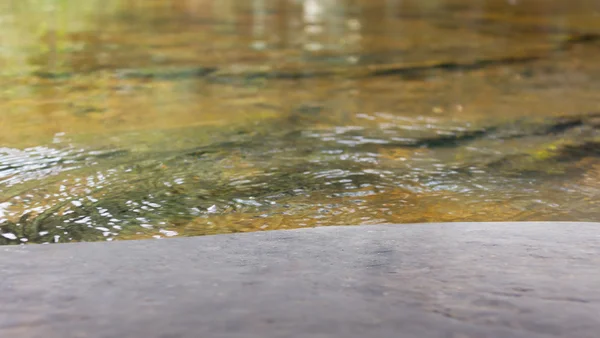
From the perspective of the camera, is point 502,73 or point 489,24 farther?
point 489,24

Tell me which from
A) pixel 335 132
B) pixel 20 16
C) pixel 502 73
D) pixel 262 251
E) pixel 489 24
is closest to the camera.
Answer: pixel 262 251

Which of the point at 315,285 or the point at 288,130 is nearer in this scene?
the point at 315,285

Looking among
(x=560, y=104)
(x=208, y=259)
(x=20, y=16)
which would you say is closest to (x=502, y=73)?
(x=560, y=104)

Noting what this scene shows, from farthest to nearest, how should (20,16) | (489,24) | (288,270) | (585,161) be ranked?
(20,16) → (489,24) → (585,161) → (288,270)

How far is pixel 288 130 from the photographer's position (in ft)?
10.4

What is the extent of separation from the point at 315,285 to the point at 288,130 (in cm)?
203

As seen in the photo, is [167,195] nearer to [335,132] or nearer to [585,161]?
[335,132]

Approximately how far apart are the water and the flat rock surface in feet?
2.00

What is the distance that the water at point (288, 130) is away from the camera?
220cm

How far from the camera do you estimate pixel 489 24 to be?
22.7 feet

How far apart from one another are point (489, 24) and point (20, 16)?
16.0 feet

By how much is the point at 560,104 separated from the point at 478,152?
3.48ft

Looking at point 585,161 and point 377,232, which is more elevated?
point 377,232

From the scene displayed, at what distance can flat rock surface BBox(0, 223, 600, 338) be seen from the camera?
1.00 meters
